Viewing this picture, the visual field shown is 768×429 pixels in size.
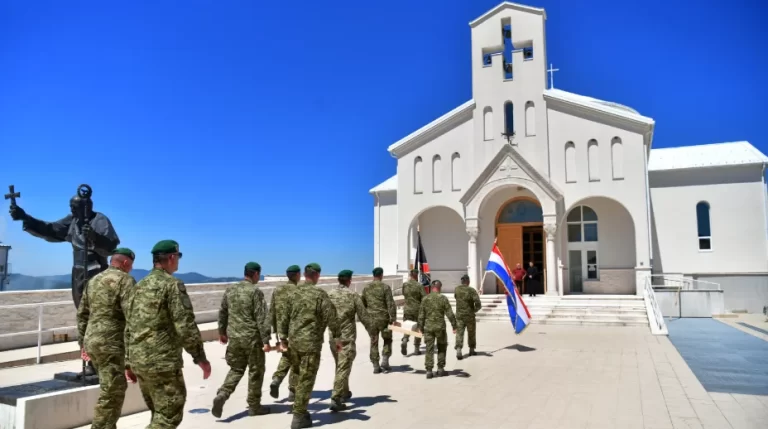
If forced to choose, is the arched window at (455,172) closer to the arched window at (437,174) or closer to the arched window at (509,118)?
the arched window at (437,174)

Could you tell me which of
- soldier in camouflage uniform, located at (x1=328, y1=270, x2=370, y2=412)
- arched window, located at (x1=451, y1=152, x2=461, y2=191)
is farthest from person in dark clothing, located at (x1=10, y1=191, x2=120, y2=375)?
arched window, located at (x1=451, y1=152, x2=461, y2=191)

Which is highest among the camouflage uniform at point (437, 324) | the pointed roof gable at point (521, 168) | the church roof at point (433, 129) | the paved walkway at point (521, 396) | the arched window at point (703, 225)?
the church roof at point (433, 129)

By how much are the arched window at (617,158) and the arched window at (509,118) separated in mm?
4125

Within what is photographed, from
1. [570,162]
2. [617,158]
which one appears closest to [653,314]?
[617,158]

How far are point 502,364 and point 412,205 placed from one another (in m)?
15.0

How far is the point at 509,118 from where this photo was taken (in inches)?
989

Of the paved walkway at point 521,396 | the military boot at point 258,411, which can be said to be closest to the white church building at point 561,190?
the paved walkway at point 521,396

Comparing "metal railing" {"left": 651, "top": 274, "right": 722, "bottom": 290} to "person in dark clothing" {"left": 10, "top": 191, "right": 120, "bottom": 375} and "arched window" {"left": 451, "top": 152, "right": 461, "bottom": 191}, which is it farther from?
"person in dark clothing" {"left": 10, "top": 191, "right": 120, "bottom": 375}

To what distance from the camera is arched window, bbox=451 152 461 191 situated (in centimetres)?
2536

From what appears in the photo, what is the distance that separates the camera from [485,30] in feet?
84.7

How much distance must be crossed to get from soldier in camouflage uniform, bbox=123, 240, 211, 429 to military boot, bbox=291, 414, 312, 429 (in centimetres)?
175

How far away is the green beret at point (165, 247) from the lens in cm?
538

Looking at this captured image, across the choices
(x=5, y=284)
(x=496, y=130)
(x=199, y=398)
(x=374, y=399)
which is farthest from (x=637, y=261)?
(x=5, y=284)

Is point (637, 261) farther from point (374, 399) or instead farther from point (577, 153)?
point (374, 399)
